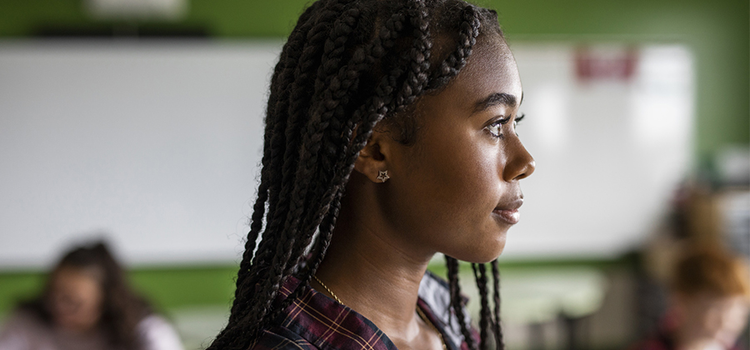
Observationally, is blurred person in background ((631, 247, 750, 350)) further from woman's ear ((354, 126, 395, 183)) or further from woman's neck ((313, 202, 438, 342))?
woman's ear ((354, 126, 395, 183))

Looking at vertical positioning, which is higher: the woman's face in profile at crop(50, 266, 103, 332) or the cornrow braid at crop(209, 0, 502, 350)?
the cornrow braid at crop(209, 0, 502, 350)

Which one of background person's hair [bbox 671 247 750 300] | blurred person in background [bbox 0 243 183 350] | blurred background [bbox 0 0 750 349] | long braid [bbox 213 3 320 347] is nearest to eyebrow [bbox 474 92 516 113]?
long braid [bbox 213 3 320 347]

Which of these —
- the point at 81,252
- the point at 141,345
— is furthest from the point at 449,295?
the point at 81,252

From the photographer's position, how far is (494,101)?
752 mm

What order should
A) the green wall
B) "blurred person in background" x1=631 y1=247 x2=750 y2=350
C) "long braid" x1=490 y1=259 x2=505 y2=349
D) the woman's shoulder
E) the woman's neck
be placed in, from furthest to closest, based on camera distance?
the green wall < "blurred person in background" x1=631 y1=247 x2=750 y2=350 < "long braid" x1=490 y1=259 x2=505 y2=349 < the woman's neck < the woman's shoulder

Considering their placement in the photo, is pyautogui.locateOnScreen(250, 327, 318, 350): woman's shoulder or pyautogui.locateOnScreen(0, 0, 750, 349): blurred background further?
pyautogui.locateOnScreen(0, 0, 750, 349): blurred background

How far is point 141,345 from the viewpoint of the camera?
2334 mm

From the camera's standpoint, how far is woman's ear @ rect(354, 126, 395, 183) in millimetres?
755

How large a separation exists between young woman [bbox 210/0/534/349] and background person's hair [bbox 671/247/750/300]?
1690 mm

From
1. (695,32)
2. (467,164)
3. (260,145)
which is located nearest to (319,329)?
(467,164)

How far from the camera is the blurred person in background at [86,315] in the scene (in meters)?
2.34

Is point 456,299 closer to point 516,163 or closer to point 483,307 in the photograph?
point 483,307

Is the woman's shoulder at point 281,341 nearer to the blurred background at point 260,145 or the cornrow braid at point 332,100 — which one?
the cornrow braid at point 332,100

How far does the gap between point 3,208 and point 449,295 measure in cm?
332
